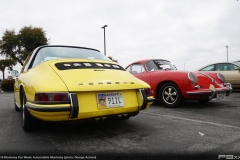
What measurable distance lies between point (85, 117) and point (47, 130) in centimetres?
102

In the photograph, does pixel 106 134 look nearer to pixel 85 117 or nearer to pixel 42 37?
pixel 85 117

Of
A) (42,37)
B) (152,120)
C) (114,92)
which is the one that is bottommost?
(152,120)

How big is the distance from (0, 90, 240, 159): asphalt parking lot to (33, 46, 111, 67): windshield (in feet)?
3.53

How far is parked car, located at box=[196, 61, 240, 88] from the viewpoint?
8.15 meters

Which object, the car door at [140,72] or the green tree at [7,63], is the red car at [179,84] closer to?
the car door at [140,72]

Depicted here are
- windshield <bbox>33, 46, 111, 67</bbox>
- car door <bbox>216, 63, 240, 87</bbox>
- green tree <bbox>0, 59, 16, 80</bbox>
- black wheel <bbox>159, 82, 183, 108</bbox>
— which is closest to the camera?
windshield <bbox>33, 46, 111, 67</bbox>

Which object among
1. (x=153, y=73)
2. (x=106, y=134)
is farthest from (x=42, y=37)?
(x=106, y=134)

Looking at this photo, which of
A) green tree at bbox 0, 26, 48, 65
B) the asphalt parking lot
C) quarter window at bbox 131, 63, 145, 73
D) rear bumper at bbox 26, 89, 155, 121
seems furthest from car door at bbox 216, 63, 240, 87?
green tree at bbox 0, 26, 48, 65

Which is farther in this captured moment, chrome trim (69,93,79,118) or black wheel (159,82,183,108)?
black wheel (159,82,183,108)

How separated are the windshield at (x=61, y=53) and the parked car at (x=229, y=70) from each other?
612 centimetres

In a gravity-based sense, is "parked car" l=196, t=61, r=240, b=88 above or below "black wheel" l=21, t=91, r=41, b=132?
above

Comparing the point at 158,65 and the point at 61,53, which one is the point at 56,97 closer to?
the point at 61,53

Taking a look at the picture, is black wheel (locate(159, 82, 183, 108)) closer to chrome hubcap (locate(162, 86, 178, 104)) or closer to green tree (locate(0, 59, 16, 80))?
chrome hubcap (locate(162, 86, 178, 104))

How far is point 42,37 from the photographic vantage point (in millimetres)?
30766
